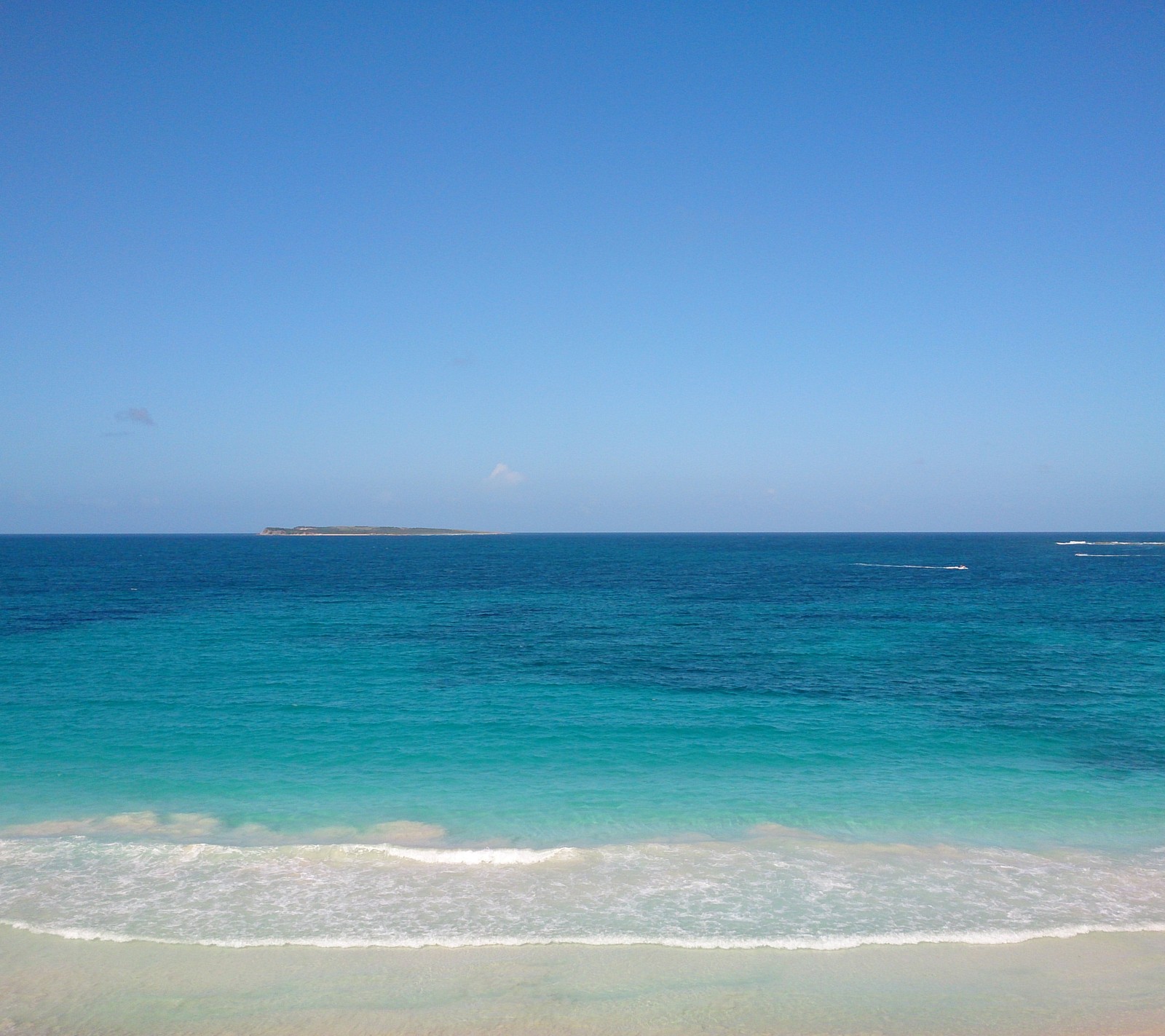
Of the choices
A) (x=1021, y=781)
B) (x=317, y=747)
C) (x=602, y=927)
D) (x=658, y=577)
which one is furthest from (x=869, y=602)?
(x=602, y=927)

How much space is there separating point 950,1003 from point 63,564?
440ft

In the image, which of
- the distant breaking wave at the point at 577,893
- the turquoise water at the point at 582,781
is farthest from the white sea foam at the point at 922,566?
the distant breaking wave at the point at 577,893

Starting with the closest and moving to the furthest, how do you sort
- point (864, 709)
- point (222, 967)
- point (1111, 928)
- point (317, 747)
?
1. point (222, 967)
2. point (1111, 928)
3. point (317, 747)
4. point (864, 709)

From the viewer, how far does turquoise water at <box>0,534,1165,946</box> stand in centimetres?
1400

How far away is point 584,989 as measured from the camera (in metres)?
11.7

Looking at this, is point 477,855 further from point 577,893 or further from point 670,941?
point 670,941

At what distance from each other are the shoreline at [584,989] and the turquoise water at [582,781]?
57cm

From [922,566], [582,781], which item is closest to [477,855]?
[582,781]

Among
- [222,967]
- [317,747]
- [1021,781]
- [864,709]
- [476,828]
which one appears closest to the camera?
[222,967]

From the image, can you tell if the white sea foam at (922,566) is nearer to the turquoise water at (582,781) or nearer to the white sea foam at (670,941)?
the turquoise water at (582,781)

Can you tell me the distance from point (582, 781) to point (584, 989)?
9328 millimetres

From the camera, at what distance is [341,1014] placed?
438 inches

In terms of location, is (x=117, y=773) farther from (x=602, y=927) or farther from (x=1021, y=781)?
(x=1021, y=781)

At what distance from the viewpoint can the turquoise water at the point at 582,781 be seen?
14.0 m
